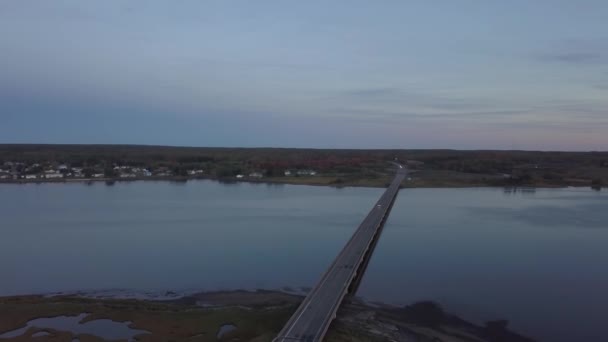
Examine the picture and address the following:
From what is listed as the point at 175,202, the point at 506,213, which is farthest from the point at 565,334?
the point at 175,202

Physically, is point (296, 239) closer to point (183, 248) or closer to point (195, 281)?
point (183, 248)

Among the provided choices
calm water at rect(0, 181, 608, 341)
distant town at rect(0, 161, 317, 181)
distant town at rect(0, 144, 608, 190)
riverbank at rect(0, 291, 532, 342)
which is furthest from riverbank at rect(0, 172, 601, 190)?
riverbank at rect(0, 291, 532, 342)

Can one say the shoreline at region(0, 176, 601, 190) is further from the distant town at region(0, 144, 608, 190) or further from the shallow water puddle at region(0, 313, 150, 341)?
the shallow water puddle at region(0, 313, 150, 341)

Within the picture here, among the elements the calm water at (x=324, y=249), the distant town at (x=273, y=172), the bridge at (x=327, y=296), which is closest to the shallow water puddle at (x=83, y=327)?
the calm water at (x=324, y=249)

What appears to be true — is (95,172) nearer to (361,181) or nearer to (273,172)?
(273,172)

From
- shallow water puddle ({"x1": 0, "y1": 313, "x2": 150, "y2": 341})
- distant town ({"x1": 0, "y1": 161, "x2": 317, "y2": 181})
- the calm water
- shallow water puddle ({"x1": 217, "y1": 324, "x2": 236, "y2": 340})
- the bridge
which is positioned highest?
distant town ({"x1": 0, "y1": 161, "x2": 317, "y2": 181})

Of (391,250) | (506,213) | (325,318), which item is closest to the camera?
(325,318)
